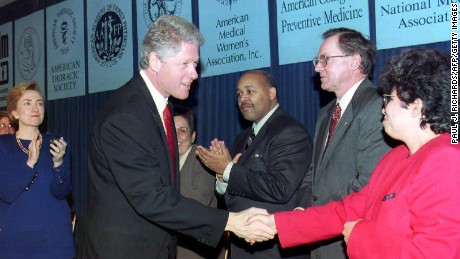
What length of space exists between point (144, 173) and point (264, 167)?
1.21 meters

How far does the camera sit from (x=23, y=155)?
12.7 feet

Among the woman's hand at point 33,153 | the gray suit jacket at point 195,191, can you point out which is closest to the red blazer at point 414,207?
the gray suit jacket at point 195,191

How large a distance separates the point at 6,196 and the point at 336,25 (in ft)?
8.79

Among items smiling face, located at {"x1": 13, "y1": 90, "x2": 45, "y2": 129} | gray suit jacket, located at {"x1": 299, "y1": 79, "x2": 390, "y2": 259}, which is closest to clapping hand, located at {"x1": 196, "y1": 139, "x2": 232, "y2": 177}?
gray suit jacket, located at {"x1": 299, "y1": 79, "x2": 390, "y2": 259}

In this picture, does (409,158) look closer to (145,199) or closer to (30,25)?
(145,199)

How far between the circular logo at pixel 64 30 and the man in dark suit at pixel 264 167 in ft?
14.4

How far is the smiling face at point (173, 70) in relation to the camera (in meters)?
2.53

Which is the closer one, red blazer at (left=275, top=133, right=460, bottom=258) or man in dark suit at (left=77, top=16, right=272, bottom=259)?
red blazer at (left=275, top=133, right=460, bottom=258)

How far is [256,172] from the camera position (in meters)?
3.28

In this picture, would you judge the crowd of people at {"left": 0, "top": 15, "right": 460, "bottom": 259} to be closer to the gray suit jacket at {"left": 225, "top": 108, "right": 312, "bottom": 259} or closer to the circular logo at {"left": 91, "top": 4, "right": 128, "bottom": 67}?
the gray suit jacket at {"left": 225, "top": 108, "right": 312, "bottom": 259}

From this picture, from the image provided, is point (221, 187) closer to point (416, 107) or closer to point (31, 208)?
point (31, 208)

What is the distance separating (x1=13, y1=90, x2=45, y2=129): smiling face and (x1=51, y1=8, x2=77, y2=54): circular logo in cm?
345

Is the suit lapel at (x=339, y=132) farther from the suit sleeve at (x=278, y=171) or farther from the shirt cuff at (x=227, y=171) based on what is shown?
the shirt cuff at (x=227, y=171)

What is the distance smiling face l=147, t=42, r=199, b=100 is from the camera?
2.53 metres
